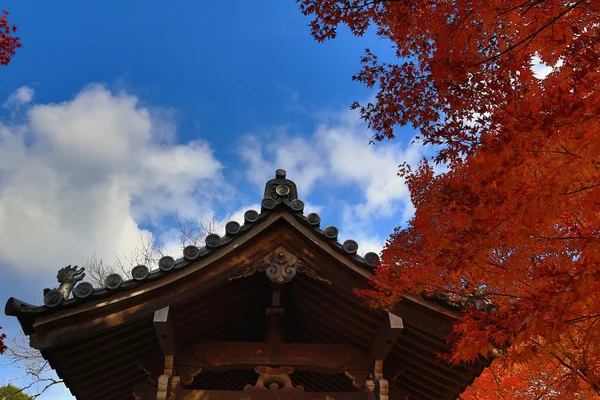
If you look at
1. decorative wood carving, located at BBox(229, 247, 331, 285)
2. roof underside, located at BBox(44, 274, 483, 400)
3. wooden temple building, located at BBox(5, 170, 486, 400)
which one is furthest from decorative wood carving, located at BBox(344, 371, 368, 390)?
decorative wood carving, located at BBox(229, 247, 331, 285)

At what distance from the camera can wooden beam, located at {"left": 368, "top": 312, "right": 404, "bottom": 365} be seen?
19.0 feet

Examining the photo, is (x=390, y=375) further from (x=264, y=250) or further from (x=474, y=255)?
(x=264, y=250)

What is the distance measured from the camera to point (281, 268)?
5863 millimetres

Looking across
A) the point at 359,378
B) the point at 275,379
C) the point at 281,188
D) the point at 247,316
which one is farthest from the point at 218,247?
the point at 359,378

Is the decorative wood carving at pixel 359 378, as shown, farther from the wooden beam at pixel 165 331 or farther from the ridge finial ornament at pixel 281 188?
the ridge finial ornament at pixel 281 188

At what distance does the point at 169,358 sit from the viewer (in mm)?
6008

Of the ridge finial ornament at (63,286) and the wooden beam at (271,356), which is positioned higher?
the ridge finial ornament at (63,286)

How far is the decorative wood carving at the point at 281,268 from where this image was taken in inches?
229

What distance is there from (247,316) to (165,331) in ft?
5.04

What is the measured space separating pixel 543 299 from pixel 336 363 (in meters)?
3.19

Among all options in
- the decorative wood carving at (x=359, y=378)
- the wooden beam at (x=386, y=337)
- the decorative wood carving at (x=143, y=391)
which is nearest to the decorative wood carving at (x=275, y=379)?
the decorative wood carving at (x=359, y=378)

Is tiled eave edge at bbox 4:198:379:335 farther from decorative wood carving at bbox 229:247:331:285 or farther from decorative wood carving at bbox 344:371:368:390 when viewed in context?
decorative wood carving at bbox 344:371:368:390

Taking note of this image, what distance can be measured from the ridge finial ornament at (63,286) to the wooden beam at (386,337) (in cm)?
400

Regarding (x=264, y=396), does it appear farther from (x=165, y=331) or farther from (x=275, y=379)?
(x=165, y=331)
